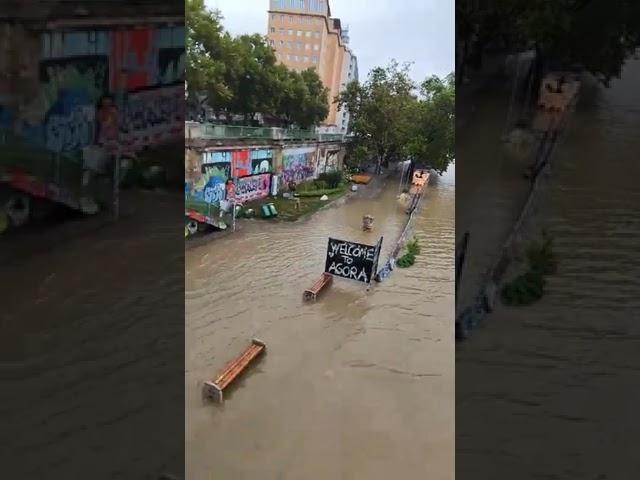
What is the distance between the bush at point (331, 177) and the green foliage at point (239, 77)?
0.25 m

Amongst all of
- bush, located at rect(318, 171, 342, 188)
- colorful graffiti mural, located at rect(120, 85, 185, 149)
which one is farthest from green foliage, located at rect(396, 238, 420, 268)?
colorful graffiti mural, located at rect(120, 85, 185, 149)

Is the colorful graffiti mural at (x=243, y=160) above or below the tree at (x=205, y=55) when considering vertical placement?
below

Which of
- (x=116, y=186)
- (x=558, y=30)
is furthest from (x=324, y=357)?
(x=558, y=30)

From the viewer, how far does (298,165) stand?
206cm

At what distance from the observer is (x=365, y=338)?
184 centimetres

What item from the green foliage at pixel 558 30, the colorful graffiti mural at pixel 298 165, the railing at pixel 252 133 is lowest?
the colorful graffiti mural at pixel 298 165

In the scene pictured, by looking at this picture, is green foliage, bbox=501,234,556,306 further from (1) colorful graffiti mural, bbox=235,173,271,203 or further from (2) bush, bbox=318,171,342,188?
(1) colorful graffiti mural, bbox=235,173,271,203

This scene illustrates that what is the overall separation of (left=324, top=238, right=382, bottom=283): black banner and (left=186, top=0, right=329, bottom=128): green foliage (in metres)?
0.54

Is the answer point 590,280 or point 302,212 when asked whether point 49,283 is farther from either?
point 590,280

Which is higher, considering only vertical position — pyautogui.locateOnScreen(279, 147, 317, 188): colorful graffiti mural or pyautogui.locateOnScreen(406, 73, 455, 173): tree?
pyautogui.locateOnScreen(406, 73, 455, 173): tree

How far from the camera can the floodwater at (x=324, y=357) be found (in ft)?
5.64

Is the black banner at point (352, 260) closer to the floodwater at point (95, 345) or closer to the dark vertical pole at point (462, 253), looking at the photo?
the dark vertical pole at point (462, 253)

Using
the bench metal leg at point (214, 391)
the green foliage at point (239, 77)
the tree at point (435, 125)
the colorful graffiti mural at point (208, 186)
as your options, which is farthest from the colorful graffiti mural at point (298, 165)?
the bench metal leg at point (214, 391)

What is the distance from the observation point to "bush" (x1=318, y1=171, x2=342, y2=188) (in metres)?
2.09
